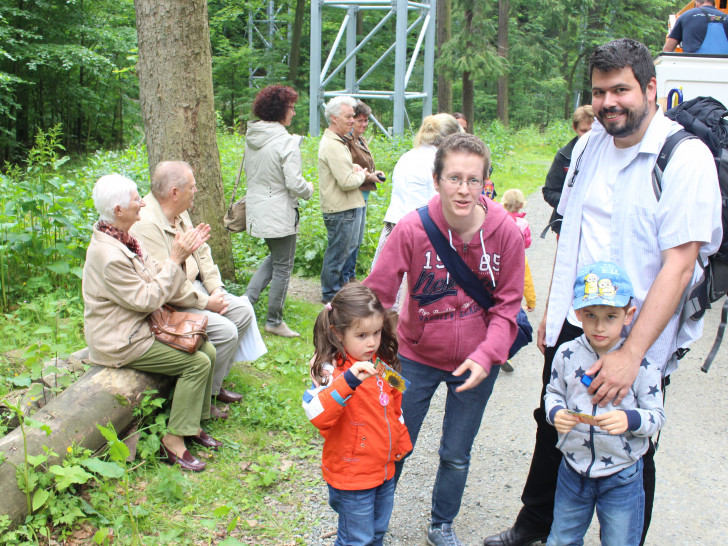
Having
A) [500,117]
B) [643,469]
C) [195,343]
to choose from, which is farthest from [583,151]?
[500,117]

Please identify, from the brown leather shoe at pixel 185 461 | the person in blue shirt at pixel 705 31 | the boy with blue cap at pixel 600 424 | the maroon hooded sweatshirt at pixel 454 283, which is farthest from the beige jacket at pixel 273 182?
the person in blue shirt at pixel 705 31

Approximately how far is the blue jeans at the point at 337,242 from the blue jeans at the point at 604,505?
429 cm

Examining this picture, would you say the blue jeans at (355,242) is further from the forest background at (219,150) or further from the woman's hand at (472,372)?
the woman's hand at (472,372)

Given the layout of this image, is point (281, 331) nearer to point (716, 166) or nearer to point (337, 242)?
point (337, 242)

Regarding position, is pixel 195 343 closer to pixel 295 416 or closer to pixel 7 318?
pixel 295 416

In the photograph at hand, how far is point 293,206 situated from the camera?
19.6 ft

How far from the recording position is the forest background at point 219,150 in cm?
348

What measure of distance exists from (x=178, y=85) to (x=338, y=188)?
1.88 m

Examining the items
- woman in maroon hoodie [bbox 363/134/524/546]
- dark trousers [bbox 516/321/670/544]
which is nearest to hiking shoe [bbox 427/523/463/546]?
dark trousers [bbox 516/321/670/544]

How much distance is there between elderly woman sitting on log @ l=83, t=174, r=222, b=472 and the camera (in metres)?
3.60

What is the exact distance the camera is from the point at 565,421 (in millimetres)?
2482

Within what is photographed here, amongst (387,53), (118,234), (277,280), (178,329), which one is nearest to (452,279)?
(178,329)

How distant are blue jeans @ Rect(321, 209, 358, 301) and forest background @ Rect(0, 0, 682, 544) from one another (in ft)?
1.48

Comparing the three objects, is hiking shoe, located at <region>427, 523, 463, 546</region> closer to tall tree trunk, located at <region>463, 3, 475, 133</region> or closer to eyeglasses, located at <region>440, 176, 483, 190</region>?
eyeglasses, located at <region>440, 176, 483, 190</region>
